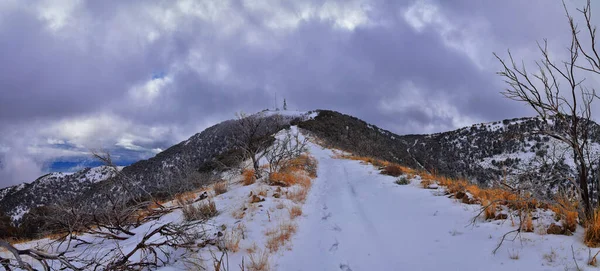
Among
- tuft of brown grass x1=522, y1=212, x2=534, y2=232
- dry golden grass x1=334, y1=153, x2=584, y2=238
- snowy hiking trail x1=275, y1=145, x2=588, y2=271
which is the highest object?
dry golden grass x1=334, y1=153, x2=584, y2=238

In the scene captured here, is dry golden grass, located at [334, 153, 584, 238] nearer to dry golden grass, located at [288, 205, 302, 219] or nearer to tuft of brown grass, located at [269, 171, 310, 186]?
dry golden grass, located at [288, 205, 302, 219]

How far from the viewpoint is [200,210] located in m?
7.03

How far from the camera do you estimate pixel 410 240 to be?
5.31 m

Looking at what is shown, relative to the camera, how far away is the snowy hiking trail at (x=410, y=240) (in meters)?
3.74

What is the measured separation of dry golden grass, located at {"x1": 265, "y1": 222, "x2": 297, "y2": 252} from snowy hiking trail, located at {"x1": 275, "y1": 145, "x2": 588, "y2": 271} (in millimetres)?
190

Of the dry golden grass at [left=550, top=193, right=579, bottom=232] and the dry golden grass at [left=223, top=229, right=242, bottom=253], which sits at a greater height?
the dry golden grass at [left=550, top=193, right=579, bottom=232]

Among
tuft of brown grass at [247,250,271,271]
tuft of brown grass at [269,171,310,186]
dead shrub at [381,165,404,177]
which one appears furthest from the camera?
dead shrub at [381,165,404,177]

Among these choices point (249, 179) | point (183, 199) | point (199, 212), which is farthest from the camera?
point (249, 179)

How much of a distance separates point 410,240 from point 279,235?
2.56 meters

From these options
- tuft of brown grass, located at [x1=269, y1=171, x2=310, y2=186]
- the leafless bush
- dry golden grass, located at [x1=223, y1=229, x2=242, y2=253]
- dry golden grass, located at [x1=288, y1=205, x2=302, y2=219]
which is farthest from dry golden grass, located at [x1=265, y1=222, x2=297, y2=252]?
the leafless bush

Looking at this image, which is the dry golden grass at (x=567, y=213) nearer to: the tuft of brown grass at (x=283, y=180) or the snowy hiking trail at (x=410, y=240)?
the snowy hiking trail at (x=410, y=240)

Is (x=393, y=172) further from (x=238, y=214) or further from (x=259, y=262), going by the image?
(x=259, y=262)

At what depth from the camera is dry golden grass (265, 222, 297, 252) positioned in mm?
5344

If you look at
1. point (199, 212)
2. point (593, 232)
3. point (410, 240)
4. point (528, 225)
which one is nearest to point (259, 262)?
point (410, 240)
